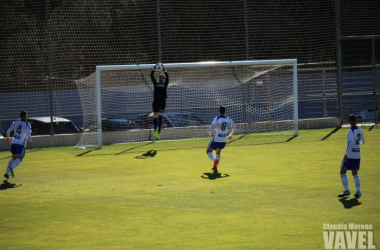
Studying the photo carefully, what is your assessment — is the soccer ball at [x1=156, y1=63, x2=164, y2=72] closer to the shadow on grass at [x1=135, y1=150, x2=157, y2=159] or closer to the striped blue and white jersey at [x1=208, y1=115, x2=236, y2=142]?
the shadow on grass at [x1=135, y1=150, x2=157, y2=159]

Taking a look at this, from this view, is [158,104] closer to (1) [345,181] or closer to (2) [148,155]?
(2) [148,155]

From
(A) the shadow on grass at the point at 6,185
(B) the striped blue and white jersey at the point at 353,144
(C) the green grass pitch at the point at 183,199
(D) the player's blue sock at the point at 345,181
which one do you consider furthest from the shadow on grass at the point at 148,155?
(B) the striped blue and white jersey at the point at 353,144

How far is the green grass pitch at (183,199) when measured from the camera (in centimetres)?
953

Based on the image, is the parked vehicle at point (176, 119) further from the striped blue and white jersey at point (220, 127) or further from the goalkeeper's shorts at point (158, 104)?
the striped blue and white jersey at point (220, 127)

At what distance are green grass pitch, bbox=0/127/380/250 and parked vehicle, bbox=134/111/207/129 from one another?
3.60 m

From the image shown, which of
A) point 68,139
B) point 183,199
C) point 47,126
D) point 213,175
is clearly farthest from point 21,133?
point 47,126

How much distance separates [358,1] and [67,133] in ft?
68.6

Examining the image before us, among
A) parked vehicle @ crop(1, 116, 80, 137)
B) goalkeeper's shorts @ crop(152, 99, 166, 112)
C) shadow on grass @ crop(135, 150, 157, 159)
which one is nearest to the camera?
shadow on grass @ crop(135, 150, 157, 159)

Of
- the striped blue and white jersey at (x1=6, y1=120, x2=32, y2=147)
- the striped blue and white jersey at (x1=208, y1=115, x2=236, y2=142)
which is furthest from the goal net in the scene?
the striped blue and white jersey at (x1=208, y1=115, x2=236, y2=142)

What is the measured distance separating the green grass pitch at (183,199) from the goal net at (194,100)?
3.19 meters

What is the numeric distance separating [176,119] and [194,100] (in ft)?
3.71

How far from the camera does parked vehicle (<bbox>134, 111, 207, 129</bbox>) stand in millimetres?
24141

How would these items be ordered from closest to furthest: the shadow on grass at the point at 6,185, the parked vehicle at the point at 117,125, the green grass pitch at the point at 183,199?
the green grass pitch at the point at 183,199, the shadow on grass at the point at 6,185, the parked vehicle at the point at 117,125

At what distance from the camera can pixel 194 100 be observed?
78.8 ft
